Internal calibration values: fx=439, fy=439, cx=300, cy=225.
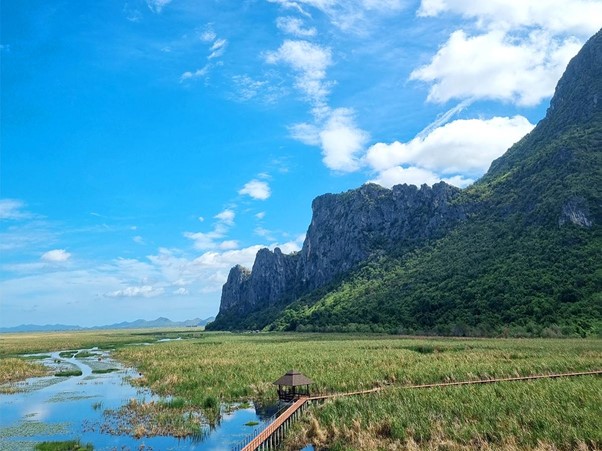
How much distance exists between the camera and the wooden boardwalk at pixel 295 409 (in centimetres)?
2058

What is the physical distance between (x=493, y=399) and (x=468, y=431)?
5.79 m

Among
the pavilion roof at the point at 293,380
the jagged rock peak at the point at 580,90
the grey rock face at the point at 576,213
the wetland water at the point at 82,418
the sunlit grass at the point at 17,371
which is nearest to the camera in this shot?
the wetland water at the point at 82,418

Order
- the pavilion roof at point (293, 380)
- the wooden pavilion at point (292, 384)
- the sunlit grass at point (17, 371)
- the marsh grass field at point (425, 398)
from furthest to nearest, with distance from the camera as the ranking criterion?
1. the sunlit grass at point (17, 371)
2. the wooden pavilion at point (292, 384)
3. the pavilion roof at point (293, 380)
4. the marsh grass field at point (425, 398)

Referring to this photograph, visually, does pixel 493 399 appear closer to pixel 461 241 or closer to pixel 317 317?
pixel 461 241

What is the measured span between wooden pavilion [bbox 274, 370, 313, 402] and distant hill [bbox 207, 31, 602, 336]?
2131 inches

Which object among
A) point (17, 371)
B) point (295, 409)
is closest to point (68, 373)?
point (17, 371)

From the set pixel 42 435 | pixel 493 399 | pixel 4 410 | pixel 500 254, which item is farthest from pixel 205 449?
pixel 500 254

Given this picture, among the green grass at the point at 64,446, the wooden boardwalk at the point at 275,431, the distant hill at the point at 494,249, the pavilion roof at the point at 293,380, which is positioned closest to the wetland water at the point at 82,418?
the green grass at the point at 64,446

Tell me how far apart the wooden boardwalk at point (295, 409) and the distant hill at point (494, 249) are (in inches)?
1690

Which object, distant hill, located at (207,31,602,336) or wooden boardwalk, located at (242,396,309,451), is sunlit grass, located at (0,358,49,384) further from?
distant hill, located at (207,31,602,336)

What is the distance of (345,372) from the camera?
37531 millimetres

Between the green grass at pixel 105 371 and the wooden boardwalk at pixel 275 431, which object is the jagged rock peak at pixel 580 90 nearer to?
the green grass at pixel 105 371

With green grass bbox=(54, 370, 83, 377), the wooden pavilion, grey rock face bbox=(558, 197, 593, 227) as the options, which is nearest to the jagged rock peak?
grey rock face bbox=(558, 197, 593, 227)

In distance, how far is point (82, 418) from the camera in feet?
93.0
